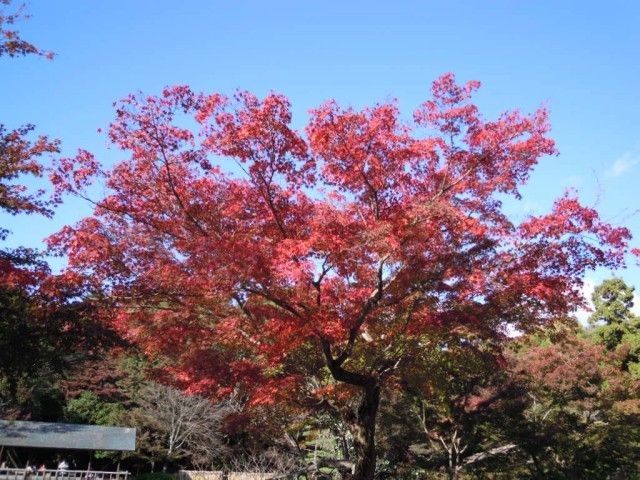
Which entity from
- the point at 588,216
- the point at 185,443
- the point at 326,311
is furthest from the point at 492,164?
the point at 185,443

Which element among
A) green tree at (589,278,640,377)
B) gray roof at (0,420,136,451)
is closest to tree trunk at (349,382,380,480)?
gray roof at (0,420,136,451)

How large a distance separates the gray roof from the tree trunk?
67.0 feet

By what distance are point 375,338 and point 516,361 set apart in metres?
14.5

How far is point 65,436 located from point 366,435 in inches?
896

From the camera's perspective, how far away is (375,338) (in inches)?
422

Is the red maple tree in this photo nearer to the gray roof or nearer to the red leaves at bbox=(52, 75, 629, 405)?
the red leaves at bbox=(52, 75, 629, 405)

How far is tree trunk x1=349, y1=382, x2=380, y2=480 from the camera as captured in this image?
10078mm

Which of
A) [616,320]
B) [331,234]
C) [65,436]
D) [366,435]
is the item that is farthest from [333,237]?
[616,320]

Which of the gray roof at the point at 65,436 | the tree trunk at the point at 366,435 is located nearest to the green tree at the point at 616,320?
the tree trunk at the point at 366,435

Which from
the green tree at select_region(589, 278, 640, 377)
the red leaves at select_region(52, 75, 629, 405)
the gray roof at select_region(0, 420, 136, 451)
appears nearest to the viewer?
the red leaves at select_region(52, 75, 629, 405)

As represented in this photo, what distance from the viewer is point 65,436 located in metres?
26.2

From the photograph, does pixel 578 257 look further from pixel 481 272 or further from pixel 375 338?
pixel 375 338

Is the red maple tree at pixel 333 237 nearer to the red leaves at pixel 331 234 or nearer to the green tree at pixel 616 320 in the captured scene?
the red leaves at pixel 331 234

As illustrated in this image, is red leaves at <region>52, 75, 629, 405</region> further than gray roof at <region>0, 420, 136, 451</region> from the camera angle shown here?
No
